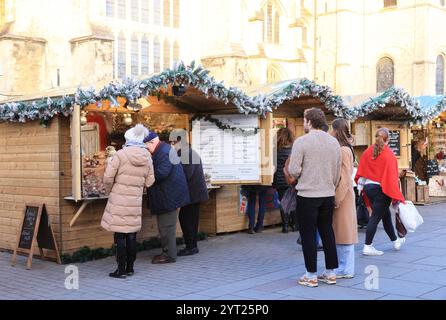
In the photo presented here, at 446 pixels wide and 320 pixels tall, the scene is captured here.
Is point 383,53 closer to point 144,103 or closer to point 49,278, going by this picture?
point 144,103

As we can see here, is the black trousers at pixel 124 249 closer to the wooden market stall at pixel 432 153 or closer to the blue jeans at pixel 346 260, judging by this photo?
the blue jeans at pixel 346 260

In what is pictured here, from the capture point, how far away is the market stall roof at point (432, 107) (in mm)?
14633

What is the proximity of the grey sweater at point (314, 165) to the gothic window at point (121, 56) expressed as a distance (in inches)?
915

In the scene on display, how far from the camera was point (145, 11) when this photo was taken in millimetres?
30109

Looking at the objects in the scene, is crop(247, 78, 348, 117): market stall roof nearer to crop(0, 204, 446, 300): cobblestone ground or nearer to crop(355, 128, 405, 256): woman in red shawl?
crop(355, 128, 405, 256): woman in red shawl

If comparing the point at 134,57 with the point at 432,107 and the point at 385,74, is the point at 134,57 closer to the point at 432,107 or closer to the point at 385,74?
the point at 432,107

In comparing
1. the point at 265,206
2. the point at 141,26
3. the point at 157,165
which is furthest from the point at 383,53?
the point at 157,165

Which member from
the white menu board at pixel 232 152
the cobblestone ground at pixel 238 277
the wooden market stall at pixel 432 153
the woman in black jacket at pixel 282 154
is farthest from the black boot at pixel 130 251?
the wooden market stall at pixel 432 153

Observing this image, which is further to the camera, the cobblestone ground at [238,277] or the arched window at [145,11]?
the arched window at [145,11]

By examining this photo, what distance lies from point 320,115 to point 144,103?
422 cm

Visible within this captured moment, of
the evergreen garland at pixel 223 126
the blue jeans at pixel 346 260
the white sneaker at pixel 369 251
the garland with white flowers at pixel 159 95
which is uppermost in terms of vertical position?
the garland with white flowers at pixel 159 95

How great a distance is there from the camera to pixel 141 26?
2989 cm

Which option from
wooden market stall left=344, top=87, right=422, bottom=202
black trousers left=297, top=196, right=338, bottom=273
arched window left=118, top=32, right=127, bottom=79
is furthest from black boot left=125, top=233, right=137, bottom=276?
arched window left=118, top=32, right=127, bottom=79

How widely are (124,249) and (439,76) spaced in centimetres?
4061
